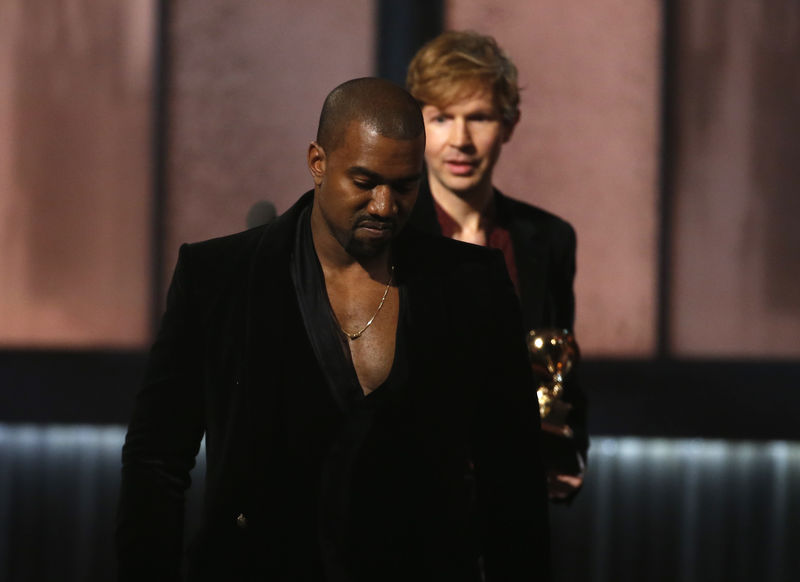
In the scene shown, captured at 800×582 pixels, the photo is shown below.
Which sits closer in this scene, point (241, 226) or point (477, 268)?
point (477, 268)

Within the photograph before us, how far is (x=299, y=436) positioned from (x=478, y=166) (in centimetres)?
117

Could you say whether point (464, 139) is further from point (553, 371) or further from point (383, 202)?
point (383, 202)

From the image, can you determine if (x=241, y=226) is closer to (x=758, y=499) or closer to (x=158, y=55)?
(x=158, y=55)

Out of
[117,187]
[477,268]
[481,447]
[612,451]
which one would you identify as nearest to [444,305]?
[477,268]

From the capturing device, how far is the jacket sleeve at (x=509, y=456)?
6.23ft

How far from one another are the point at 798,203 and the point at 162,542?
3.39 metres

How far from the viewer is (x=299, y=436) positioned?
1787 millimetres

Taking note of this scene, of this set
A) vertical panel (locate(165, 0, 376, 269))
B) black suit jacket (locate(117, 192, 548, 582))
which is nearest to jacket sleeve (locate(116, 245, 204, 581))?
black suit jacket (locate(117, 192, 548, 582))

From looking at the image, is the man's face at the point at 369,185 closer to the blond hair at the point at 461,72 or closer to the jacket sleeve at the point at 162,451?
the jacket sleeve at the point at 162,451

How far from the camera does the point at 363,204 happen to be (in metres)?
1.74

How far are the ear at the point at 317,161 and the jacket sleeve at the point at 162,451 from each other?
26 cm

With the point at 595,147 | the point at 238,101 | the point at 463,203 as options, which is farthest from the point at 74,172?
the point at 463,203

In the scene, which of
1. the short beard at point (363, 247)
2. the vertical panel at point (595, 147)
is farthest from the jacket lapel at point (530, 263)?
the vertical panel at point (595, 147)

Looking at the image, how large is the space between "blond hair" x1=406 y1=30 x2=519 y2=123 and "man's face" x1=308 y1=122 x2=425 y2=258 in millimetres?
1007
